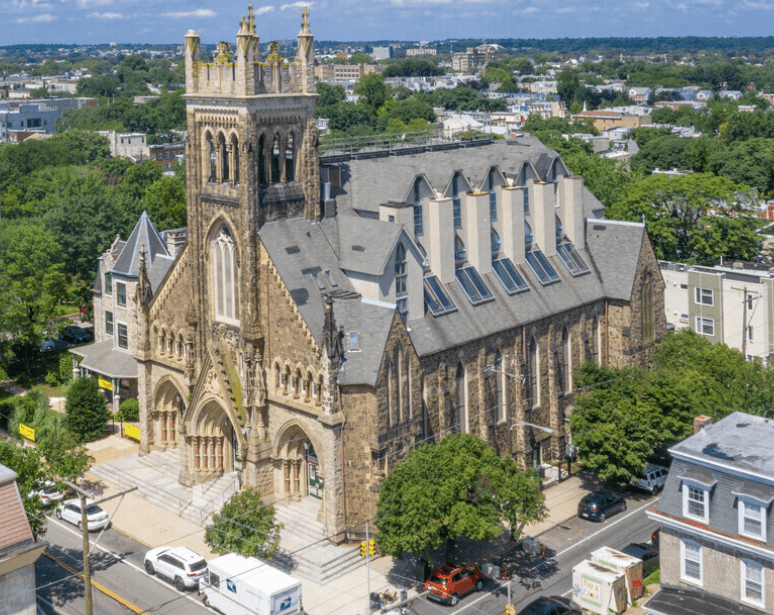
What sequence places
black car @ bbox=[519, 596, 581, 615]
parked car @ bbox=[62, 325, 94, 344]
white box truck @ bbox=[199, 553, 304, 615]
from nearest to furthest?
1. white box truck @ bbox=[199, 553, 304, 615]
2. black car @ bbox=[519, 596, 581, 615]
3. parked car @ bbox=[62, 325, 94, 344]

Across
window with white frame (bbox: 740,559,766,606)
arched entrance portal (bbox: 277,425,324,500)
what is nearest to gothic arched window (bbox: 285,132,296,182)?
arched entrance portal (bbox: 277,425,324,500)

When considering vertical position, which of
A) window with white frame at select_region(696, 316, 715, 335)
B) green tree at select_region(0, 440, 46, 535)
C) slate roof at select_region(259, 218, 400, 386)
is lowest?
green tree at select_region(0, 440, 46, 535)

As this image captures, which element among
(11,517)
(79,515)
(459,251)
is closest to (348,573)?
(79,515)

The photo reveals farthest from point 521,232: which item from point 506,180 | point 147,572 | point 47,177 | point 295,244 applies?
point 47,177

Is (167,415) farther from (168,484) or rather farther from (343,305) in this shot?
(343,305)

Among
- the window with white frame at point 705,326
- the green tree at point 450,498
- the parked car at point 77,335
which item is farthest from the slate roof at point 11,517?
the parked car at point 77,335

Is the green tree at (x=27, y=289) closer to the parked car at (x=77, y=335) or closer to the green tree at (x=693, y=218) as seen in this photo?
the parked car at (x=77, y=335)

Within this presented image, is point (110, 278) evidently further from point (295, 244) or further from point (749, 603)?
point (749, 603)

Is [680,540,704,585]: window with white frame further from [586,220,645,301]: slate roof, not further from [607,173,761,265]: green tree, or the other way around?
[607,173,761,265]: green tree
